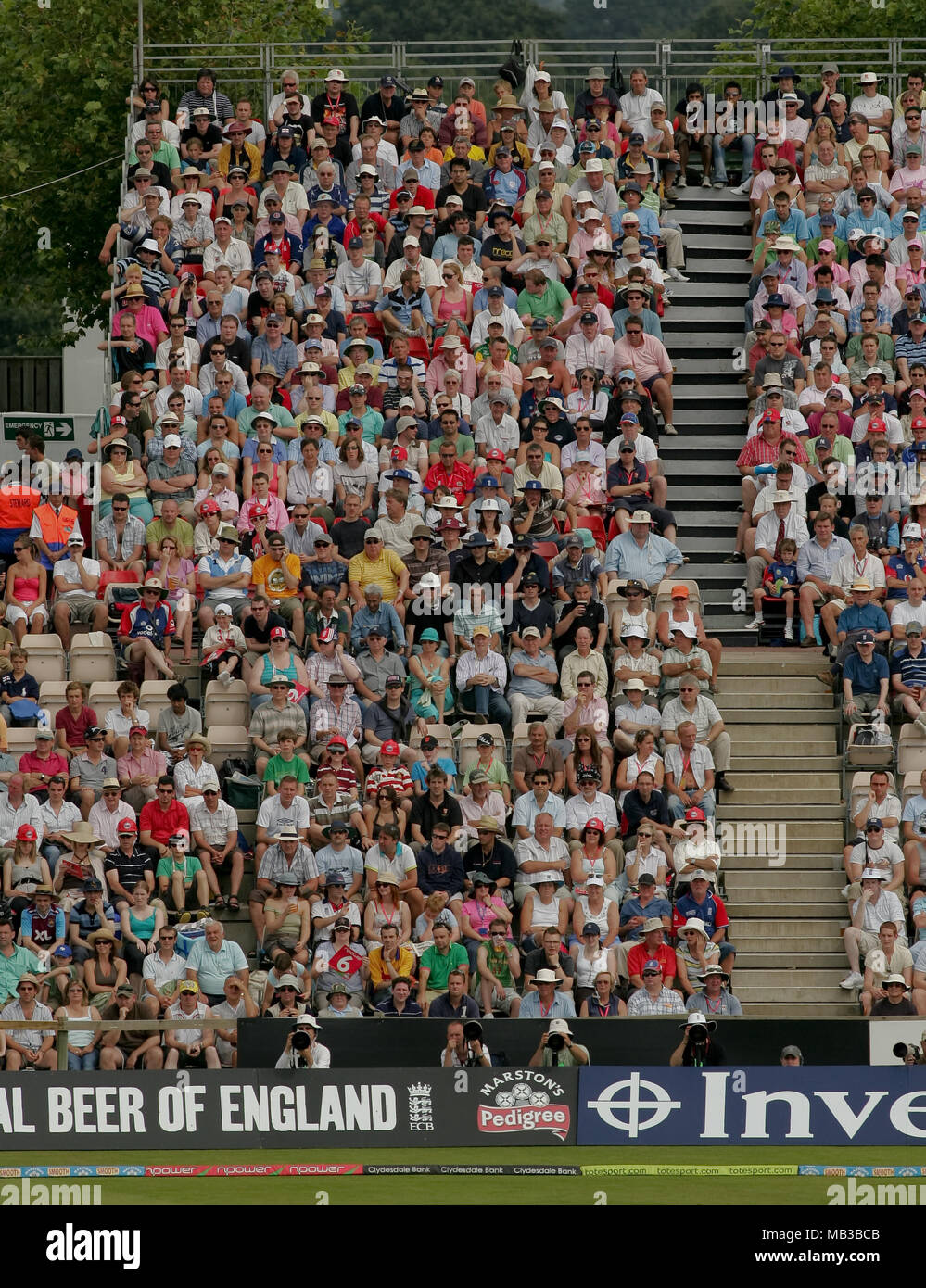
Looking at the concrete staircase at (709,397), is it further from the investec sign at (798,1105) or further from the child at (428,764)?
the investec sign at (798,1105)

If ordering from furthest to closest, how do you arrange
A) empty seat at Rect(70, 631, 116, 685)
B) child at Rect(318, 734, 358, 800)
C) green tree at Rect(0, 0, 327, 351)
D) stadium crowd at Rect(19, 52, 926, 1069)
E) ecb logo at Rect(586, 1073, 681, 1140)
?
green tree at Rect(0, 0, 327, 351), empty seat at Rect(70, 631, 116, 685), child at Rect(318, 734, 358, 800), stadium crowd at Rect(19, 52, 926, 1069), ecb logo at Rect(586, 1073, 681, 1140)

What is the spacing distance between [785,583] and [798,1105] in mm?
7625

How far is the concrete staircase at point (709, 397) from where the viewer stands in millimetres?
26781

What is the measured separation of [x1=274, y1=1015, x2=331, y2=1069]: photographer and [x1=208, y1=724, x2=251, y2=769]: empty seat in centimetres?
456

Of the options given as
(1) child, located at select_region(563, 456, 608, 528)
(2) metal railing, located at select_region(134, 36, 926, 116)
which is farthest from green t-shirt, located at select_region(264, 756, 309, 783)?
(2) metal railing, located at select_region(134, 36, 926, 116)

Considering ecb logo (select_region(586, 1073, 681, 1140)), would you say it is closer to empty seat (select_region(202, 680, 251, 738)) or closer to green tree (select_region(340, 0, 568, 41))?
empty seat (select_region(202, 680, 251, 738))

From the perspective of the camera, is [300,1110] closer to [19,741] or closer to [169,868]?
[169,868]

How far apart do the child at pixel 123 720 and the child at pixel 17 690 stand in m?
0.82

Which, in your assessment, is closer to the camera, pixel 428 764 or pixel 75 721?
pixel 428 764

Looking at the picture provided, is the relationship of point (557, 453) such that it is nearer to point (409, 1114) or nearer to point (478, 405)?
point (478, 405)

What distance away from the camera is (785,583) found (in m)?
25.5

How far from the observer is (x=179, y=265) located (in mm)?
28266

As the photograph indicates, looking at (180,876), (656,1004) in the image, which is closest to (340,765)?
(180,876)

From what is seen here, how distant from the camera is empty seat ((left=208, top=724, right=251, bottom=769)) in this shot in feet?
78.7
